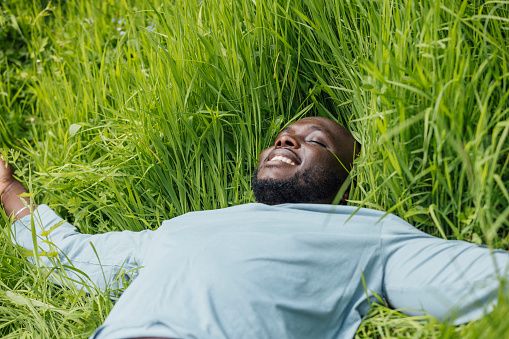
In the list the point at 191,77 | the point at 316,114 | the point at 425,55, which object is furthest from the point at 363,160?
the point at 191,77

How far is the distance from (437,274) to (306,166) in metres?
0.76

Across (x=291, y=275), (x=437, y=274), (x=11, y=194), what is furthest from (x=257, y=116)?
(x=11, y=194)

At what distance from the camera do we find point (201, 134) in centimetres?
245

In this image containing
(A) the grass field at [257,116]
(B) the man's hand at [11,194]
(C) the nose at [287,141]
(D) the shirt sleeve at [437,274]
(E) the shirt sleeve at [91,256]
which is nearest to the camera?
(D) the shirt sleeve at [437,274]

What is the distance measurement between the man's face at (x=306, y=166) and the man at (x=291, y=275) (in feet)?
0.50

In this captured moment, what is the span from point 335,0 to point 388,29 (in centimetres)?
51

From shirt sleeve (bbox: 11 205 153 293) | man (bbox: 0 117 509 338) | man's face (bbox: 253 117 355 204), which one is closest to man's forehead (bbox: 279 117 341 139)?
man's face (bbox: 253 117 355 204)

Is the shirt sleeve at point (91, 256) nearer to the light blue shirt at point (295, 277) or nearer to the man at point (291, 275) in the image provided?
the man at point (291, 275)

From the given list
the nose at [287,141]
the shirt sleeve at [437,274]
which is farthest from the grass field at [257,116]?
the nose at [287,141]

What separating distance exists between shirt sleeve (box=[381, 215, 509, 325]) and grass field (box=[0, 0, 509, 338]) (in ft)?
0.20

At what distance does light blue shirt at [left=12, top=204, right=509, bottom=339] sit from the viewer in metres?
1.47

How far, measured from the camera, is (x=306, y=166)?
2.06 metres

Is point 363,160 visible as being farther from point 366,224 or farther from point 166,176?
point 166,176

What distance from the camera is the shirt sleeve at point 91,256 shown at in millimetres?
2021
